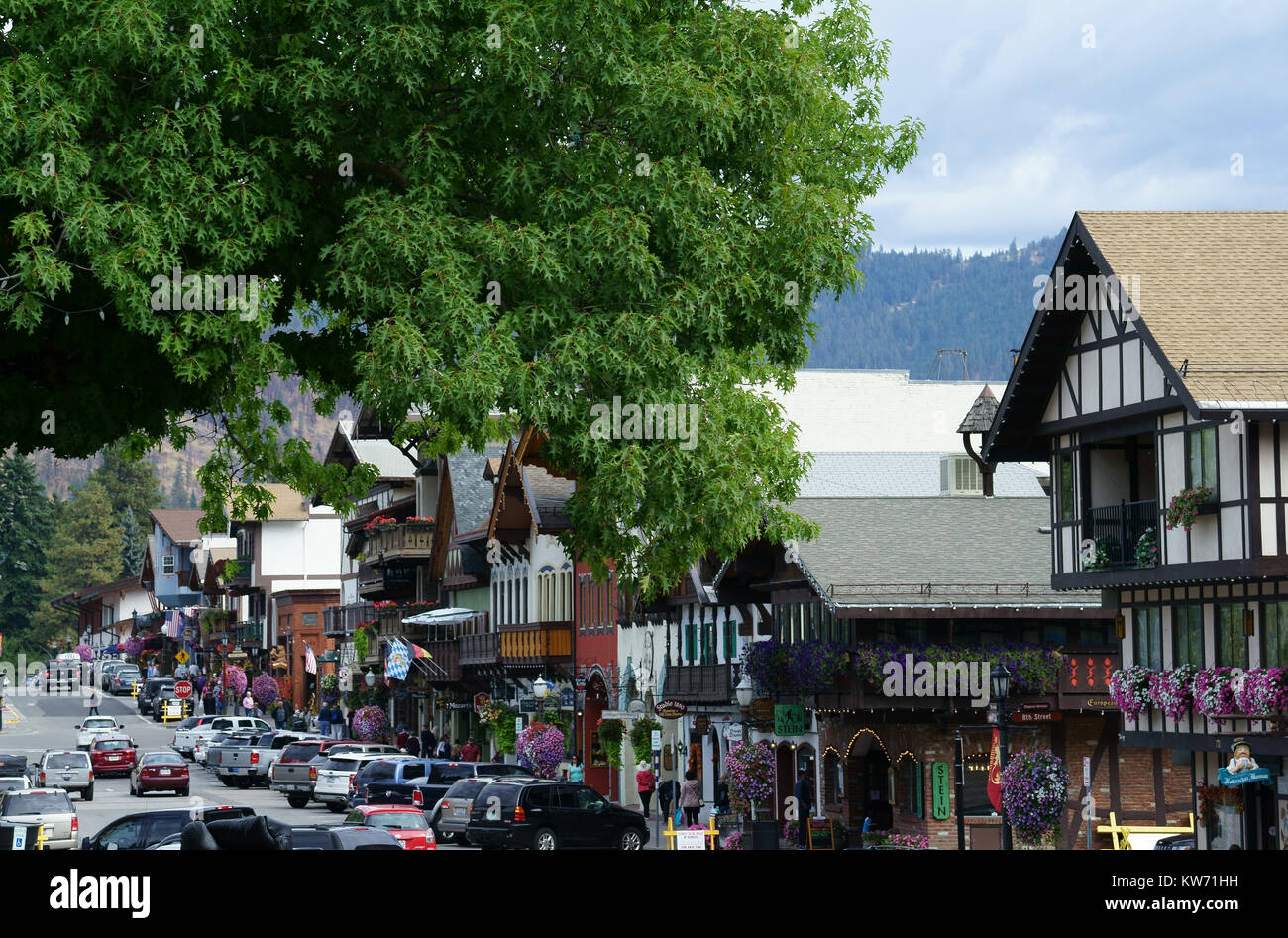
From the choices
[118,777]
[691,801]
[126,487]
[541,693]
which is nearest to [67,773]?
[541,693]

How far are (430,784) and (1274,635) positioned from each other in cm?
2315

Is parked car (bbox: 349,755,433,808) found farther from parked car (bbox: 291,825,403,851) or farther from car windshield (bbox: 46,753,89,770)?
parked car (bbox: 291,825,403,851)

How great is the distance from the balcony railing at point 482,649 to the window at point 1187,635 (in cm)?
3828

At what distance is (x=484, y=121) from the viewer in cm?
1722

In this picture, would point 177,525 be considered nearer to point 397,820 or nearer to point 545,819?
point 545,819

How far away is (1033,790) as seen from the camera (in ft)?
116

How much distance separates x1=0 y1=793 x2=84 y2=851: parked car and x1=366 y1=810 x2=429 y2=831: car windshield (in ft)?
19.7

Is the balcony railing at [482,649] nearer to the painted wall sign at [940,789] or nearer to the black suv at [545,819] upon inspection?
the painted wall sign at [940,789]

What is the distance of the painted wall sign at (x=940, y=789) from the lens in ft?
135

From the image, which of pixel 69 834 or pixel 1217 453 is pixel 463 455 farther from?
pixel 1217 453

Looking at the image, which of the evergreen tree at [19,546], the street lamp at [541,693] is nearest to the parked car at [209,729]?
the street lamp at [541,693]

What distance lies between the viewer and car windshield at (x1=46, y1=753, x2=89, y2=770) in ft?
181
